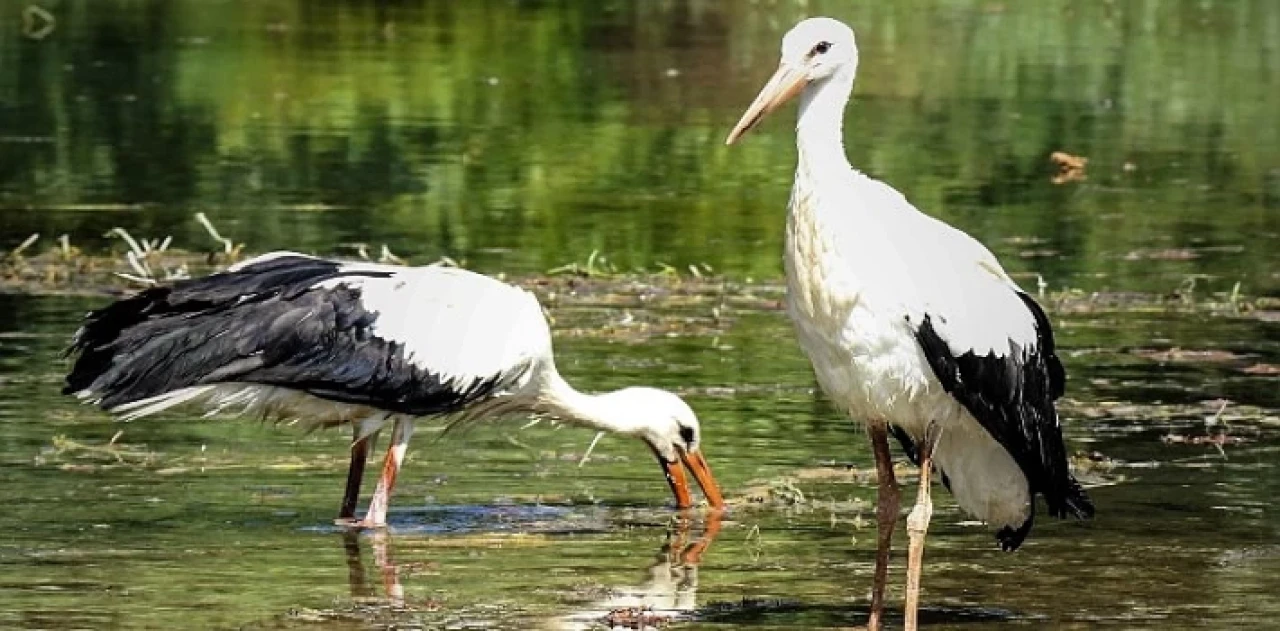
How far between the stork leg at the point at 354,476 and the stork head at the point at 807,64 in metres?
2.37

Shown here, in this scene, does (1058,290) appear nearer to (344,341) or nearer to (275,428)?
(275,428)

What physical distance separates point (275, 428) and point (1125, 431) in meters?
3.35

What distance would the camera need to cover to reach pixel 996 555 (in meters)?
10.1

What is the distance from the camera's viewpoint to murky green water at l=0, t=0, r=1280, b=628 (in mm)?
9672

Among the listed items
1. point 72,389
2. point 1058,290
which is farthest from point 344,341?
point 1058,290

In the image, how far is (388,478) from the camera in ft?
34.9

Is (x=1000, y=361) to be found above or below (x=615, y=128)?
above

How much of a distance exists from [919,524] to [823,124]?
3.90ft

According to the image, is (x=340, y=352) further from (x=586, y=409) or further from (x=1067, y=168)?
(x=1067, y=168)

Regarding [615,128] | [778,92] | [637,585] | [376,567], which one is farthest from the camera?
[615,128]

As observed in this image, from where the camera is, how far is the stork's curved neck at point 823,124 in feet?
28.9

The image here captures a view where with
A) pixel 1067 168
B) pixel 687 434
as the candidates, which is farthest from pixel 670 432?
pixel 1067 168

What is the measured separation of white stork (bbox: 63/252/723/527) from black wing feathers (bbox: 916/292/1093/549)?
2.04 metres

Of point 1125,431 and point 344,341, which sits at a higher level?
point 344,341
